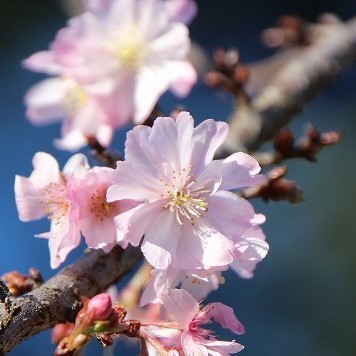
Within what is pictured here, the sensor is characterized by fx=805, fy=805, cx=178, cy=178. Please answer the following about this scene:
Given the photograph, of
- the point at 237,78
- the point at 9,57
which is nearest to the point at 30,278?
the point at 237,78

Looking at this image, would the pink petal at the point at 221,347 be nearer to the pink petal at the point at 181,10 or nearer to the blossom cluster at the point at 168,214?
the blossom cluster at the point at 168,214

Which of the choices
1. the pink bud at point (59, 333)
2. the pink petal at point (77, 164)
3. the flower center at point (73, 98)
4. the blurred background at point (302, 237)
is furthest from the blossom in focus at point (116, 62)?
the blurred background at point (302, 237)

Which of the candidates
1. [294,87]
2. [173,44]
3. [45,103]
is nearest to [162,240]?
[173,44]

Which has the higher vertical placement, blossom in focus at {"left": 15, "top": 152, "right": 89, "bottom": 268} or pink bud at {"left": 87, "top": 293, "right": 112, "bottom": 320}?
blossom in focus at {"left": 15, "top": 152, "right": 89, "bottom": 268}

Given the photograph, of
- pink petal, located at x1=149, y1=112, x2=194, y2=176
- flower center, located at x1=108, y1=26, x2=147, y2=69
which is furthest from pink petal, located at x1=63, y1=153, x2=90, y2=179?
flower center, located at x1=108, y1=26, x2=147, y2=69

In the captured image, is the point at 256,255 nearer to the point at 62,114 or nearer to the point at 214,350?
the point at 214,350

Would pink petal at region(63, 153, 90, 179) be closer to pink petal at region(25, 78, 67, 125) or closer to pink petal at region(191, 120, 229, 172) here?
pink petal at region(191, 120, 229, 172)
